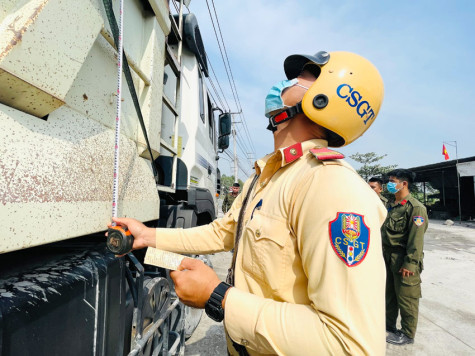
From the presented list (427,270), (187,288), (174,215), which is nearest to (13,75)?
(187,288)

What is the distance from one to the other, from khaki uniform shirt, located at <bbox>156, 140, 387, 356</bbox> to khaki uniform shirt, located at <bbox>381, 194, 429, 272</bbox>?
8.33 ft

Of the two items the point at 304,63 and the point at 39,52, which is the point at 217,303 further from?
the point at 304,63

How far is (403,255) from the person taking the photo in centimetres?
308

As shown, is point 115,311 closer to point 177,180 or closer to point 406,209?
point 177,180

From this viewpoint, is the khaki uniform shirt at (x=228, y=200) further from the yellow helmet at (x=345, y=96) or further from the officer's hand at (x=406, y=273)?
the yellow helmet at (x=345, y=96)

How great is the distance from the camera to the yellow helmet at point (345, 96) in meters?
1.02

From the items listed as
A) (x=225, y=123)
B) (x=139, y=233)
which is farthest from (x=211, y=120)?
(x=139, y=233)

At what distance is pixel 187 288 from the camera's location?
0.88m

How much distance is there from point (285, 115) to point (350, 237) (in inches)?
23.8

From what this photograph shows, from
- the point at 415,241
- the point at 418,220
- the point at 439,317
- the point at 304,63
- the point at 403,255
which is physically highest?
the point at 304,63

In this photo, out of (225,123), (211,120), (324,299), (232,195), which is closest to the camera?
(324,299)

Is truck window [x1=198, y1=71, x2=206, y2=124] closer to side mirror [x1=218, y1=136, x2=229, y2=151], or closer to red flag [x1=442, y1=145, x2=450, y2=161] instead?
side mirror [x1=218, y1=136, x2=229, y2=151]

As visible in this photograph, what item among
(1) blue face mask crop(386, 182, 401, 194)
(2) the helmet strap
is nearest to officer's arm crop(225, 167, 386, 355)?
(2) the helmet strap

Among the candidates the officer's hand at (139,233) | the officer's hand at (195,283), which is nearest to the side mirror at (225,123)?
the officer's hand at (139,233)
